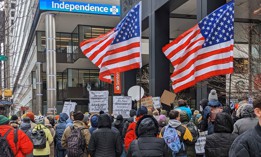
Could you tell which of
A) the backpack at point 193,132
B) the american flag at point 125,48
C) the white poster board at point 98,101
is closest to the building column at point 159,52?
the american flag at point 125,48

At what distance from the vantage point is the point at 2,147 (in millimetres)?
6250

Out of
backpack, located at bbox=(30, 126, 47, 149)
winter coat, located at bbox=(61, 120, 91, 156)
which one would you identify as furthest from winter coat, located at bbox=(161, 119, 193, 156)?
backpack, located at bbox=(30, 126, 47, 149)

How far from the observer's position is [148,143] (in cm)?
520

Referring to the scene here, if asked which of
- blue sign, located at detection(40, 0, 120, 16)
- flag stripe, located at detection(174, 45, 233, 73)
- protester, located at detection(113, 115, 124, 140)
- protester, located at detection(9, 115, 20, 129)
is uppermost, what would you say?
blue sign, located at detection(40, 0, 120, 16)

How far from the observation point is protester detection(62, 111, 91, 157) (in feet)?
26.4

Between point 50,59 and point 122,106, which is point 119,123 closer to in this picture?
point 122,106

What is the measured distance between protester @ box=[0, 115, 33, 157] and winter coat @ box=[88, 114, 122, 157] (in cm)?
125

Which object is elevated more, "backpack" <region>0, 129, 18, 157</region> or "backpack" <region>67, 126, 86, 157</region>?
"backpack" <region>0, 129, 18, 157</region>

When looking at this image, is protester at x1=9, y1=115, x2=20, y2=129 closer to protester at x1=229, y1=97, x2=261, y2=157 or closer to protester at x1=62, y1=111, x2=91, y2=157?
protester at x1=62, y1=111, x2=91, y2=157

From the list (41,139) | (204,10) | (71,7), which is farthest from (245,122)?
(71,7)

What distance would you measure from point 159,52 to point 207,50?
37.9 feet

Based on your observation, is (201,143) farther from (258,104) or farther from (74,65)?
(74,65)

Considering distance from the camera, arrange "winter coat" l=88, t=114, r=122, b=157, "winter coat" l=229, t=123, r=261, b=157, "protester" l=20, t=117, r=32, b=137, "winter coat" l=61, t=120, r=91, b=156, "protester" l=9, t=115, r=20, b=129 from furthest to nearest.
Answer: "protester" l=20, t=117, r=32, b=137, "protester" l=9, t=115, r=20, b=129, "winter coat" l=61, t=120, r=91, b=156, "winter coat" l=88, t=114, r=122, b=157, "winter coat" l=229, t=123, r=261, b=157

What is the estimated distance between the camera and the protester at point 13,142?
629 centimetres
